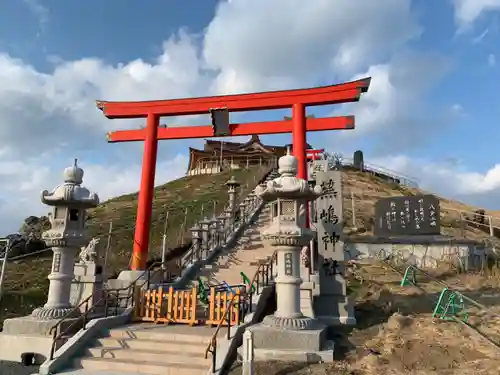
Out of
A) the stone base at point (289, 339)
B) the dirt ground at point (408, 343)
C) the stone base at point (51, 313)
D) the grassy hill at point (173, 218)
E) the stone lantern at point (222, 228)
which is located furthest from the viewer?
the stone lantern at point (222, 228)

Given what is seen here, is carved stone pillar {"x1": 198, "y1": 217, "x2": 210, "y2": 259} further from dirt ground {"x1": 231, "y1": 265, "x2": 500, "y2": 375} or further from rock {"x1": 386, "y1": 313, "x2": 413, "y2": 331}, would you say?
rock {"x1": 386, "y1": 313, "x2": 413, "y2": 331}

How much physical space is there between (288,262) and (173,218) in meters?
22.8

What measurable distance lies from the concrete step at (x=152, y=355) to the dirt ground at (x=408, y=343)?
37.4 inches

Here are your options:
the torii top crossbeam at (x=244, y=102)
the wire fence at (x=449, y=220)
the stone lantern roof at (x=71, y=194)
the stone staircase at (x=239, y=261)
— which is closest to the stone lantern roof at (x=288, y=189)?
the stone lantern roof at (x=71, y=194)

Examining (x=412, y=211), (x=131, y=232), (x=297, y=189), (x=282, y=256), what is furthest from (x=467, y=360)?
(x=131, y=232)

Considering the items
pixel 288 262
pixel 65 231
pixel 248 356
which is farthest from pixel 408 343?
pixel 65 231

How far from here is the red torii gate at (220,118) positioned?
14281 millimetres

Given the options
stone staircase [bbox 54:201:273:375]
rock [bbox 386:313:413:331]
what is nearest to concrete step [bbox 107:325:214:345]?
stone staircase [bbox 54:201:273:375]

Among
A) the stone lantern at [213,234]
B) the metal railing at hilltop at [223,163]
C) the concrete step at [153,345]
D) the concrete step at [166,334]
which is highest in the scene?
the metal railing at hilltop at [223,163]

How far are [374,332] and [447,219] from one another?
21.9 meters

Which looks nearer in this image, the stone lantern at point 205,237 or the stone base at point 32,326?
the stone base at point 32,326

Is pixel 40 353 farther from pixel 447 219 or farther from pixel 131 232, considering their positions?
pixel 447 219

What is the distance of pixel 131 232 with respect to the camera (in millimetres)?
25234

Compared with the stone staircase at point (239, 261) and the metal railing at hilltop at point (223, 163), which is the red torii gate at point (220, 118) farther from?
the metal railing at hilltop at point (223, 163)
